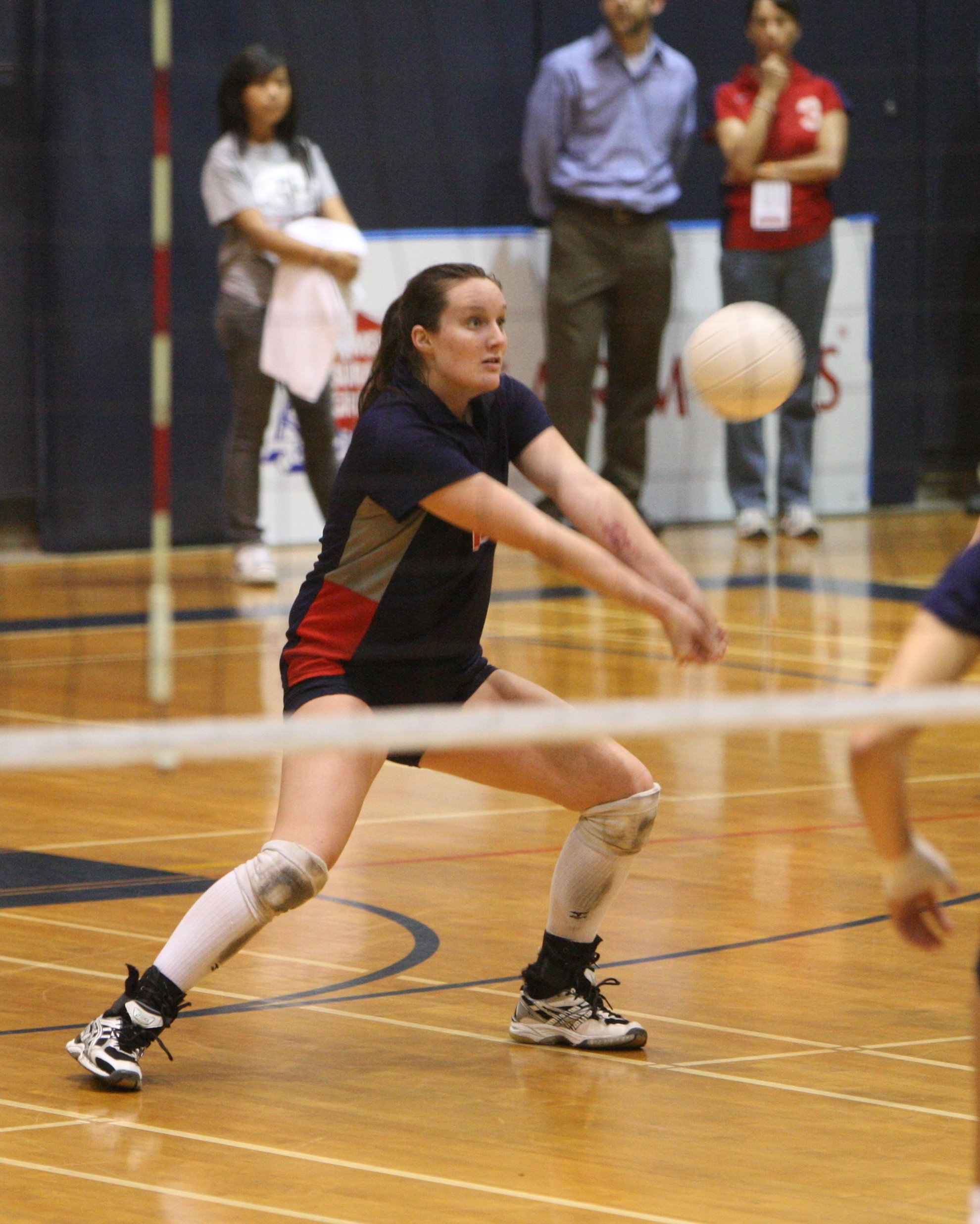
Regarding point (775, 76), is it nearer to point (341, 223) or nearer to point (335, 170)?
point (335, 170)

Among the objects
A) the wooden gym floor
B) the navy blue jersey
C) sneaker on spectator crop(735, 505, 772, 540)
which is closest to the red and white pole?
the wooden gym floor

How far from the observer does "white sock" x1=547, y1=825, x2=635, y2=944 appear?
13.3 ft

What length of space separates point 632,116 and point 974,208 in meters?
3.46

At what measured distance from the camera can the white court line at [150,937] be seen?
4449 mm

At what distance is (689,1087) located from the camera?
3773mm

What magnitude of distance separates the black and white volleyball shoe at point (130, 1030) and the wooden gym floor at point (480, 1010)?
0.15 feet

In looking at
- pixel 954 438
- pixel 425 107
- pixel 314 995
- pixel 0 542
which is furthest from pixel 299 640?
pixel 954 438

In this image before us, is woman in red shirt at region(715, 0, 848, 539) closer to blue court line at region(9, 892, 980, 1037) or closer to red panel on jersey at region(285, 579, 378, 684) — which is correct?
blue court line at region(9, 892, 980, 1037)

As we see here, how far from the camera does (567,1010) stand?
4.05m

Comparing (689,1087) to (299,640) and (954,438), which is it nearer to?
(299,640)

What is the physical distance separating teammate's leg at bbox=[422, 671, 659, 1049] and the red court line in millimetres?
1233

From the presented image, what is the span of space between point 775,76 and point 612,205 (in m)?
1.00

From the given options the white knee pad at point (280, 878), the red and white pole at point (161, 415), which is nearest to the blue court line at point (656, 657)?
the red and white pole at point (161, 415)

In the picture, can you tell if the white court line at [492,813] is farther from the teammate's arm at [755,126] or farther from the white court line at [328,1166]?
the teammate's arm at [755,126]
